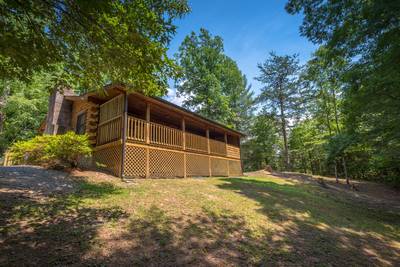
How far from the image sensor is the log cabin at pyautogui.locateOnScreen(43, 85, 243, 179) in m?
9.50

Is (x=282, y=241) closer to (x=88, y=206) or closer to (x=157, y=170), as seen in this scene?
(x=88, y=206)

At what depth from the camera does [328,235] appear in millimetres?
5508

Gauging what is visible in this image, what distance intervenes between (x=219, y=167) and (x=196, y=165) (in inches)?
119

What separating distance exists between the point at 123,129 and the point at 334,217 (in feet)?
29.7

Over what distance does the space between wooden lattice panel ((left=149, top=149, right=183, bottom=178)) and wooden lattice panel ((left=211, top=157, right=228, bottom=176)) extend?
3.63 meters

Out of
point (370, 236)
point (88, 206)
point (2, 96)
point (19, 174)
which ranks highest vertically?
point (2, 96)

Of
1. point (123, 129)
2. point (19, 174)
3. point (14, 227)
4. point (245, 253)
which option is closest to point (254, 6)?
point (123, 129)

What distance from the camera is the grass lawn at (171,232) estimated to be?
3336 mm

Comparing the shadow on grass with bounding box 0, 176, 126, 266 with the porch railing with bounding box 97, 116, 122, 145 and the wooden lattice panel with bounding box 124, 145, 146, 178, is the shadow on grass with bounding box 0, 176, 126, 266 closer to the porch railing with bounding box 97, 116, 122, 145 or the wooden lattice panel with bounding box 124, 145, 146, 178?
the wooden lattice panel with bounding box 124, 145, 146, 178

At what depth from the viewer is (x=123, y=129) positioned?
30.4 ft

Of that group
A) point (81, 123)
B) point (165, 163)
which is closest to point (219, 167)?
point (165, 163)

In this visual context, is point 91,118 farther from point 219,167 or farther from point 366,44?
point 366,44

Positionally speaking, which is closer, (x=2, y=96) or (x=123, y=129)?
(x=123, y=129)

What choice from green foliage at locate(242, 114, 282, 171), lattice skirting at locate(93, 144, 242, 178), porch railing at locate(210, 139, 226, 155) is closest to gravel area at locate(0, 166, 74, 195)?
lattice skirting at locate(93, 144, 242, 178)
